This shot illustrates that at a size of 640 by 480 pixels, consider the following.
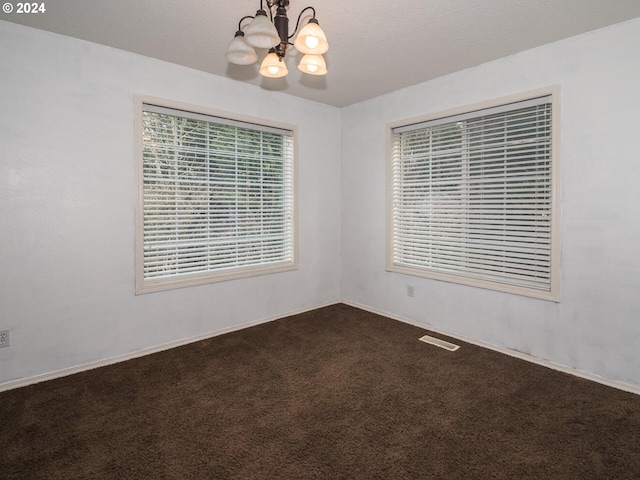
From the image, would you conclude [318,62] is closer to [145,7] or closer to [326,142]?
[145,7]

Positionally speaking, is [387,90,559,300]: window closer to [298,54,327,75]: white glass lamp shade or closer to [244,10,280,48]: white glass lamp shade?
[298,54,327,75]: white glass lamp shade

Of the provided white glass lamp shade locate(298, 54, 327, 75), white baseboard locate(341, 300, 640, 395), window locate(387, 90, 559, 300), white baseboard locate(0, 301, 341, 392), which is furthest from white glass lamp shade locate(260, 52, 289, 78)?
white baseboard locate(341, 300, 640, 395)

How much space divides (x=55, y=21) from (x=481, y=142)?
348 cm

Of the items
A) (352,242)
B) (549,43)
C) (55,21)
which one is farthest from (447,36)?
(55,21)

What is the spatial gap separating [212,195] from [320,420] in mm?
2327

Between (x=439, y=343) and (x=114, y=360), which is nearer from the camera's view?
(x=114, y=360)

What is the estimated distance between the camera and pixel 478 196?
330 cm

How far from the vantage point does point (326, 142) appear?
4.44 m

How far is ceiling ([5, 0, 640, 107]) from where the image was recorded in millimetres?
2254

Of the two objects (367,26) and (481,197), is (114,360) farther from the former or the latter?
(481,197)

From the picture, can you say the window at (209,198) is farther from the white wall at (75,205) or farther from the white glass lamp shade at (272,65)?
the white glass lamp shade at (272,65)

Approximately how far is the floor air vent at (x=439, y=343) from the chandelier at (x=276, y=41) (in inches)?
99.6

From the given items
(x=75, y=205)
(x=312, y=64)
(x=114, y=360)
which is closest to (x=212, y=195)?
(x=75, y=205)

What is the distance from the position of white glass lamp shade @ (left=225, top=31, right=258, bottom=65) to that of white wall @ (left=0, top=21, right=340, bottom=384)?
1.48 m
